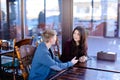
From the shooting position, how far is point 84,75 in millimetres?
1821

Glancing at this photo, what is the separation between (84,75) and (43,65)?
429mm

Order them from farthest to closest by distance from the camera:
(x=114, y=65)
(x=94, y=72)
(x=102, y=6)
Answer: (x=102, y=6) → (x=114, y=65) → (x=94, y=72)

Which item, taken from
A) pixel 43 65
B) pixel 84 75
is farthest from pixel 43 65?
pixel 84 75

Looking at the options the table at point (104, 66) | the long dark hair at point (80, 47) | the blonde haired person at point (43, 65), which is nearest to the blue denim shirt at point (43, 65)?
the blonde haired person at point (43, 65)

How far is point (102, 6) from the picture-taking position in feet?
10.4

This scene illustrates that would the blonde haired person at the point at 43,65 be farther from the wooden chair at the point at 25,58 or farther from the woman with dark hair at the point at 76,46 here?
the woman with dark hair at the point at 76,46

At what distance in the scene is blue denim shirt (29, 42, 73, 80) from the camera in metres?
1.97

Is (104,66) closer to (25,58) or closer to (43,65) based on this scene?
(43,65)

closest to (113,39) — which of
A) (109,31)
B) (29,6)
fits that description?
(109,31)

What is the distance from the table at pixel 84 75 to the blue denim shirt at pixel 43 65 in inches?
4.4

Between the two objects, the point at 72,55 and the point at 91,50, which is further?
the point at 91,50

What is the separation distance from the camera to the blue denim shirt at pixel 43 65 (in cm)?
197

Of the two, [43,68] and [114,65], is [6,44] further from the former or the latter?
[114,65]

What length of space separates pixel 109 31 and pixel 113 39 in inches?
5.8
